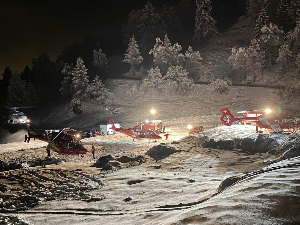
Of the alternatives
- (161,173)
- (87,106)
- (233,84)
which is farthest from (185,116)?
(161,173)

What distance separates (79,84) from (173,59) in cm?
2383

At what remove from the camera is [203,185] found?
9.38m

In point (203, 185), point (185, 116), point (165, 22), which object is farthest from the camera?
point (165, 22)

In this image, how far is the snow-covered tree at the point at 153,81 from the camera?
176ft

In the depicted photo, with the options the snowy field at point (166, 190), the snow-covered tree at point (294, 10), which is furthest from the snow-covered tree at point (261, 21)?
the snowy field at point (166, 190)

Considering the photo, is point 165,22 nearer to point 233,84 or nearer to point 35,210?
point 233,84

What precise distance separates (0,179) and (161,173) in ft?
25.4

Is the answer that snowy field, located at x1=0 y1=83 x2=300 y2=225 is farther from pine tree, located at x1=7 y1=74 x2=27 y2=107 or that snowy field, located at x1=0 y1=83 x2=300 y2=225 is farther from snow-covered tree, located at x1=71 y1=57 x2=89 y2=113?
pine tree, located at x1=7 y1=74 x2=27 y2=107

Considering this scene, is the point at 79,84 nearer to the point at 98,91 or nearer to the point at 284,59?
the point at 98,91

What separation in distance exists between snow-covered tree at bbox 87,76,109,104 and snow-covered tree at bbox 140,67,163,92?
9.53 m

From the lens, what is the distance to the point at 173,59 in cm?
5562

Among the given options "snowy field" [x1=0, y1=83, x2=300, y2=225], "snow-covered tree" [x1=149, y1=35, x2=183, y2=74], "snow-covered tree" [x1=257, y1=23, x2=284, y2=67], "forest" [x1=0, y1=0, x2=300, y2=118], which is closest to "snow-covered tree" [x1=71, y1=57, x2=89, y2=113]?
"forest" [x1=0, y1=0, x2=300, y2=118]

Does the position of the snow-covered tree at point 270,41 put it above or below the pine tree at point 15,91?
above

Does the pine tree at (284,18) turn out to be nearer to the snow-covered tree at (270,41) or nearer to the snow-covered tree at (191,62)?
the snow-covered tree at (270,41)
